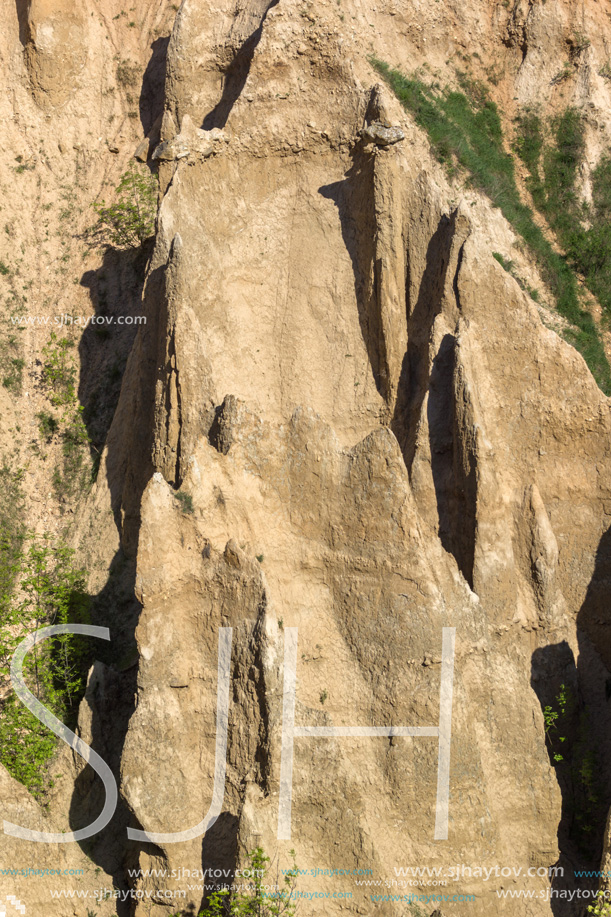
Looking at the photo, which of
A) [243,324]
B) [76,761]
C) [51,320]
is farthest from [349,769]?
[51,320]

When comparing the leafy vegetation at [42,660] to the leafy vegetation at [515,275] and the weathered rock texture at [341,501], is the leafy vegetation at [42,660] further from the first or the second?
the leafy vegetation at [515,275]

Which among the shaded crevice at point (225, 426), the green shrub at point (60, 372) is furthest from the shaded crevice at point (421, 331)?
the green shrub at point (60, 372)

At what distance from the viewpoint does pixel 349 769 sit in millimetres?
13688

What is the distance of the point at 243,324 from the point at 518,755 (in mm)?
9235

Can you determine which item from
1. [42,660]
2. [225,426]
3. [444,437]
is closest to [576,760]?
[444,437]

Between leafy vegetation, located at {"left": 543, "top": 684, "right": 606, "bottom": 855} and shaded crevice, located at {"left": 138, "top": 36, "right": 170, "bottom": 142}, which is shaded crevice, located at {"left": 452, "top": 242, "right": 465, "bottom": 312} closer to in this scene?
leafy vegetation, located at {"left": 543, "top": 684, "right": 606, "bottom": 855}

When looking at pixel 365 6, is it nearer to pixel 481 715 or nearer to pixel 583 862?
pixel 481 715

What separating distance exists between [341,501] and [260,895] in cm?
589

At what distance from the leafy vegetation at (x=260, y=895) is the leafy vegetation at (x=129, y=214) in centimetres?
1628

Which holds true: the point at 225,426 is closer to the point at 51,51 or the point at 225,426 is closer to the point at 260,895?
the point at 260,895

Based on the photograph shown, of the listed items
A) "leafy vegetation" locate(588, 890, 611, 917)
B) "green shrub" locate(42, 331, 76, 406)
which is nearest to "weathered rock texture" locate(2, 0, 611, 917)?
"leafy vegetation" locate(588, 890, 611, 917)

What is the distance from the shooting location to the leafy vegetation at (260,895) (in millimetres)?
12648

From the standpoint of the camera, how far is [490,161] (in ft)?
76.9

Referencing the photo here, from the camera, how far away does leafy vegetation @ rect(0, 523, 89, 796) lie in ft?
54.0
